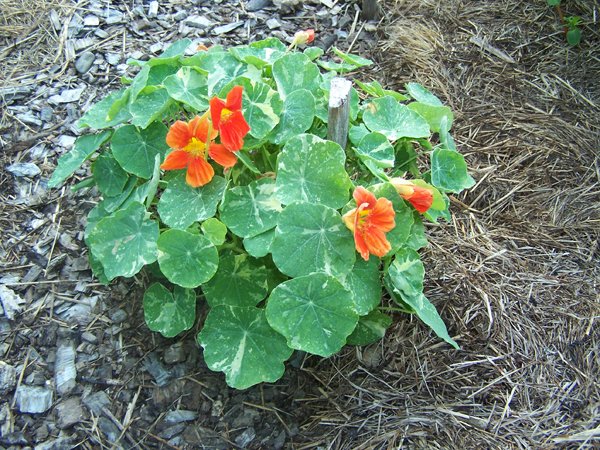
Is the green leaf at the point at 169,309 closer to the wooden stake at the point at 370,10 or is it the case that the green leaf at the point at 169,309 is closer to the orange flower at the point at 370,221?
the orange flower at the point at 370,221

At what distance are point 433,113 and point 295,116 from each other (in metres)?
0.48

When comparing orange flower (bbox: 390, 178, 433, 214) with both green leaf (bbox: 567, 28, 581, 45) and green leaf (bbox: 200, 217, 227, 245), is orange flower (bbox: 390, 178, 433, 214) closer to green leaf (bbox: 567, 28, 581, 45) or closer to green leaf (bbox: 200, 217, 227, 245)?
green leaf (bbox: 200, 217, 227, 245)

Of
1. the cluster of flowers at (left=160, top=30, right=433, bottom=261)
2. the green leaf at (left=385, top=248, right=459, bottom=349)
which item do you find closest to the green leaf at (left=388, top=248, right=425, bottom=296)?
the green leaf at (left=385, top=248, right=459, bottom=349)

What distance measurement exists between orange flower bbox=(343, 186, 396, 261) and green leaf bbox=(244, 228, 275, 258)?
9.1 inches

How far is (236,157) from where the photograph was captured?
163cm

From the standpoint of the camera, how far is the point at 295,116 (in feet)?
5.48

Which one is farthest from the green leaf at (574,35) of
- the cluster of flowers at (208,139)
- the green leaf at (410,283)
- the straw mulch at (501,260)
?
the cluster of flowers at (208,139)

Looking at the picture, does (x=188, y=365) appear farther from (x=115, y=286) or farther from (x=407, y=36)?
(x=407, y=36)

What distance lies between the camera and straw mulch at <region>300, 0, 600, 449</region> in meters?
1.71

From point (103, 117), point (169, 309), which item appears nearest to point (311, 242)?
point (169, 309)

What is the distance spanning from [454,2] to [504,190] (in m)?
1.16

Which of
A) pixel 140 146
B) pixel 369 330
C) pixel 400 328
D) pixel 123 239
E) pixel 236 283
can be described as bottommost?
pixel 400 328

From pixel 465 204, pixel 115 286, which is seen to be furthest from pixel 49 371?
pixel 465 204

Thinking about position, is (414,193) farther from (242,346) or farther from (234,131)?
(242,346)
